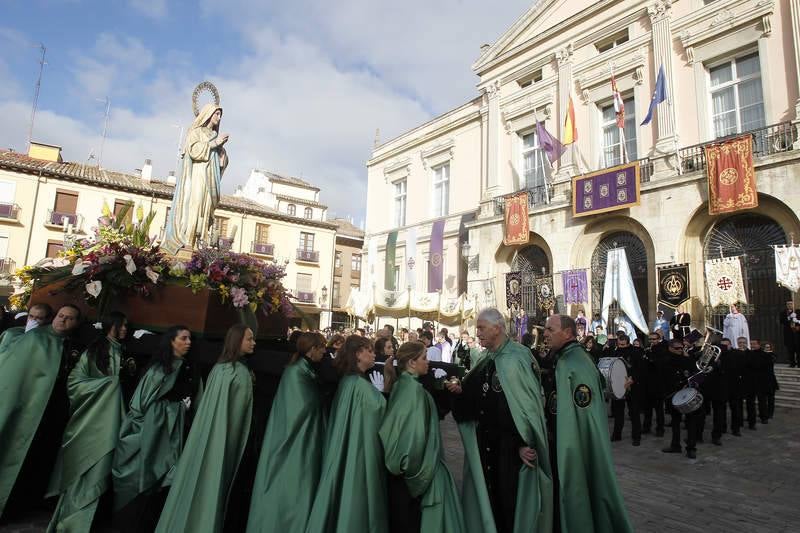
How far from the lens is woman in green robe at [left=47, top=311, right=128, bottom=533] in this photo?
414 cm

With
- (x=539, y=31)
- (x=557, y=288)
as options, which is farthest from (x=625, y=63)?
(x=557, y=288)

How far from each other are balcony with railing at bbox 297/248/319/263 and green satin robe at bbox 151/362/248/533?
3772 centimetres

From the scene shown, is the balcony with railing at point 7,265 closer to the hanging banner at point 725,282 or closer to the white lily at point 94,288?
the white lily at point 94,288

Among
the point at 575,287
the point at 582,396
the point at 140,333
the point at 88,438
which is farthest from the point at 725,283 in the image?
the point at 88,438

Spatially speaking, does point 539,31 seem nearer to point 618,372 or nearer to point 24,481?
point 618,372

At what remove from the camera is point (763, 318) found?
567 inches

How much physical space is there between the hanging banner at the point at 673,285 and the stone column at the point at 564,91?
6.07 m

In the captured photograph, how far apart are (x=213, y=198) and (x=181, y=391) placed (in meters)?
3.41

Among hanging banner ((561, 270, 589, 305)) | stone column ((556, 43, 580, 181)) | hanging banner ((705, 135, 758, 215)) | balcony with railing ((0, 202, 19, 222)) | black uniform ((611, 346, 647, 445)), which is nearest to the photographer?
black uniform ((611, 346, 647, 445))

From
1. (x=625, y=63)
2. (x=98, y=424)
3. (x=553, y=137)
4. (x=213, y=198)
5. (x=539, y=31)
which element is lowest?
(x=98, y=424)

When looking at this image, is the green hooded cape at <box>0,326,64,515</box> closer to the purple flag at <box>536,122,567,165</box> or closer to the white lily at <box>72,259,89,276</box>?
the white lily at <box>72,259,89,276</box>

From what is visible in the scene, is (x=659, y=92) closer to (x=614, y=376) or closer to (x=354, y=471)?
(x=614, y=376)

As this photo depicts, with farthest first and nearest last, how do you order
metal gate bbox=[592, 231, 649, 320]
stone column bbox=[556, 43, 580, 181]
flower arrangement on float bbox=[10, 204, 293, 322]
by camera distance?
stone column bbox=[556, 43, 580, 181] < metal gate bbox=[592, 231, 649, 320] < flower arrangement on float bbox=[10, 204, 293, 322]

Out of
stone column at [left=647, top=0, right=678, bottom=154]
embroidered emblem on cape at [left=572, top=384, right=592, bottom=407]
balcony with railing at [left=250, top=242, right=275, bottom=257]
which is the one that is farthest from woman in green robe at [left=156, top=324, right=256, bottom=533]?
balcony with railing at [left=250, top=242, right=275, bottom=257]
